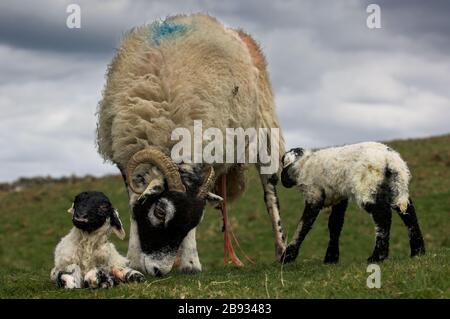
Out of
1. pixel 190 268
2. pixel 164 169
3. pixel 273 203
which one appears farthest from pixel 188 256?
pixel 273 203

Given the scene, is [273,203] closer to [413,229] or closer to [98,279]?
[413,229]

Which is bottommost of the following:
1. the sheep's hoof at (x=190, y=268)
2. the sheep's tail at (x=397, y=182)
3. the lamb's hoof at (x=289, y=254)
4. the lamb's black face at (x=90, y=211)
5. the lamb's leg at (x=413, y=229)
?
the sheep's hoof at (x=190, y=268)

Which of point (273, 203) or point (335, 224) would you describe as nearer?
point (335, 224)

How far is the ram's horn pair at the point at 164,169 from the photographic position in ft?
33.9

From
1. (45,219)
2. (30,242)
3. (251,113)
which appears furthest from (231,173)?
(45,219)

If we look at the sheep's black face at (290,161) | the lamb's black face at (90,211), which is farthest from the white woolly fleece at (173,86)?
the lamb's black face at (90,211)

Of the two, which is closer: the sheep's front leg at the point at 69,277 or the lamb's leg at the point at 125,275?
the sheep's front leg at the point at 69,277

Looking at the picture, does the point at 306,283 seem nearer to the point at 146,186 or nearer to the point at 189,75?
the point at 146,186

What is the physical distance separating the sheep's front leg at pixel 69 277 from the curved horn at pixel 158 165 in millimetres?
1894

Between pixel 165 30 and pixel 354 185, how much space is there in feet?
15.8

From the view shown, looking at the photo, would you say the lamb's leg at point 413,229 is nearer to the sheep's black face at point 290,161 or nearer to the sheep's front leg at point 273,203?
the sheep's black face at point 290,161

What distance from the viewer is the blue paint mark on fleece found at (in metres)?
12.6

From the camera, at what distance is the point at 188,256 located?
11.5 meters

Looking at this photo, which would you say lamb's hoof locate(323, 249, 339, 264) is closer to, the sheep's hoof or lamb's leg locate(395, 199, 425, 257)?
lamb's leg locate(395, 199, 425, 257)
